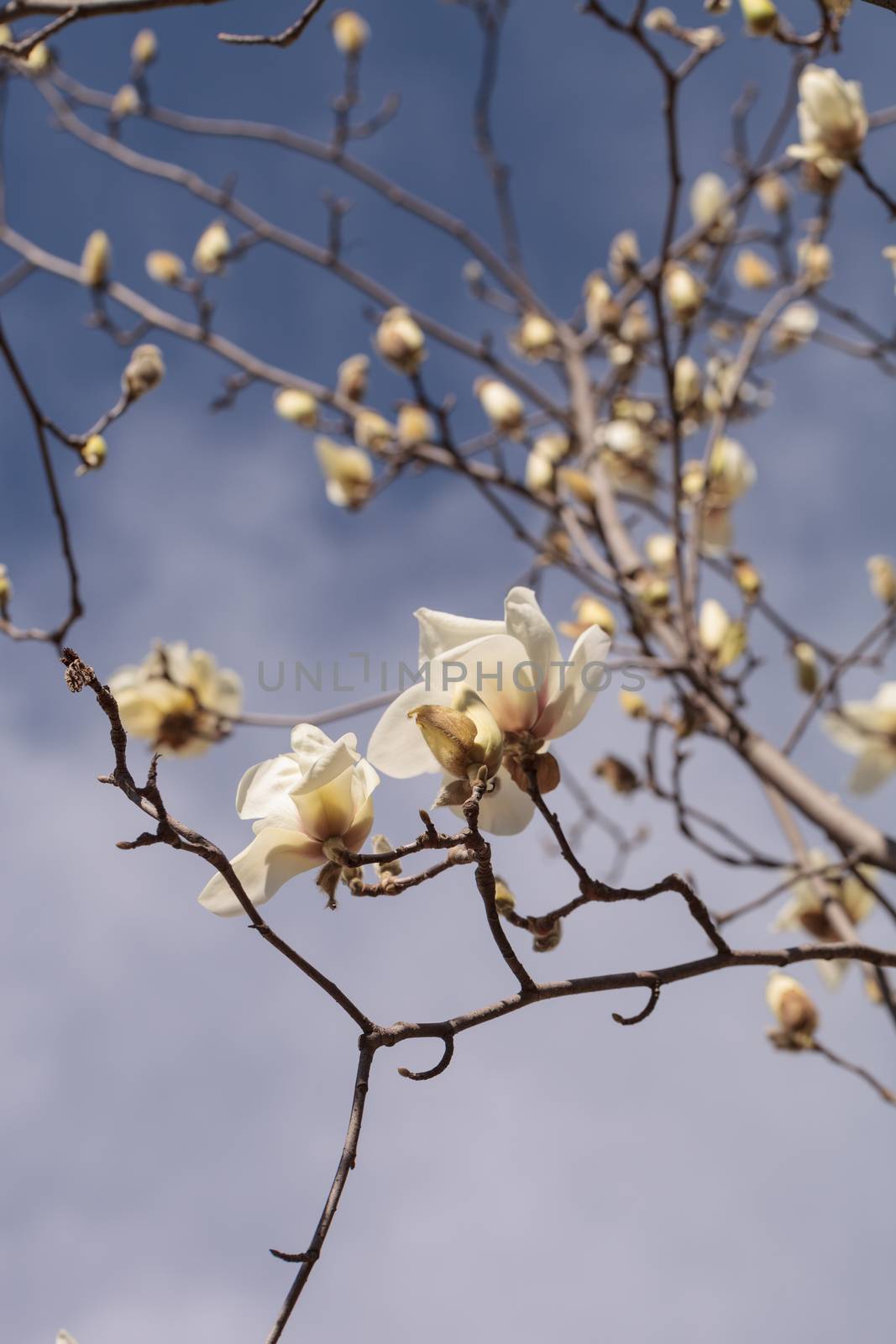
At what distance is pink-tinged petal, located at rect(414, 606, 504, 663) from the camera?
793 millimetres

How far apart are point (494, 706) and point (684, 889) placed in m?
0.19

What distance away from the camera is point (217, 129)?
2779mm

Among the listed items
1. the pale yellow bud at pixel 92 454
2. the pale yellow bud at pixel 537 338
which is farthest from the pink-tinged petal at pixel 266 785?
the pale yellow bud at pixel 537 338

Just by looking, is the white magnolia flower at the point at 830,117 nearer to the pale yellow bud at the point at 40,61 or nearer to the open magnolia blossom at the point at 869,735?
the open magnolia blossom at the point at 869,735

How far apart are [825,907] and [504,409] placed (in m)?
1.22

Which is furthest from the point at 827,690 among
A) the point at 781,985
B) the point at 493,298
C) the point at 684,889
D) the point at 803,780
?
the point at 493,298

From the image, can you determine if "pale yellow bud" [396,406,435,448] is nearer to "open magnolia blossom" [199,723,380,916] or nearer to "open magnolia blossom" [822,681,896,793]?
"open magnolia blossom" [822,681,896,793]

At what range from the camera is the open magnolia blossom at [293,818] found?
82cm

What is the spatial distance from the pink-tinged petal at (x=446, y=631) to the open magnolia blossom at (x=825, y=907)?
1.12 m

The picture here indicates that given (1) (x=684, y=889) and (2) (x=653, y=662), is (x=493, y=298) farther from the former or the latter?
(1) (x=684, y=889)

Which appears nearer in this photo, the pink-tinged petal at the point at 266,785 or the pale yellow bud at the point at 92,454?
the pink-tinged petal at the point at 266,785

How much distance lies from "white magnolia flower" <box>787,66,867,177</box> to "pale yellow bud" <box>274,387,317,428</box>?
47.5 inches

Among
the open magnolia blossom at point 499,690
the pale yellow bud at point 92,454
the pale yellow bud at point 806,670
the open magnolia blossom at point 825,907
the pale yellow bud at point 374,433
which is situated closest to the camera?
the open magnolia blossom at point 499,690

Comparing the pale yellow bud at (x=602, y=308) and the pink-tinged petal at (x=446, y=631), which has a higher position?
the pale yellow bud at (x=602, y=308)
